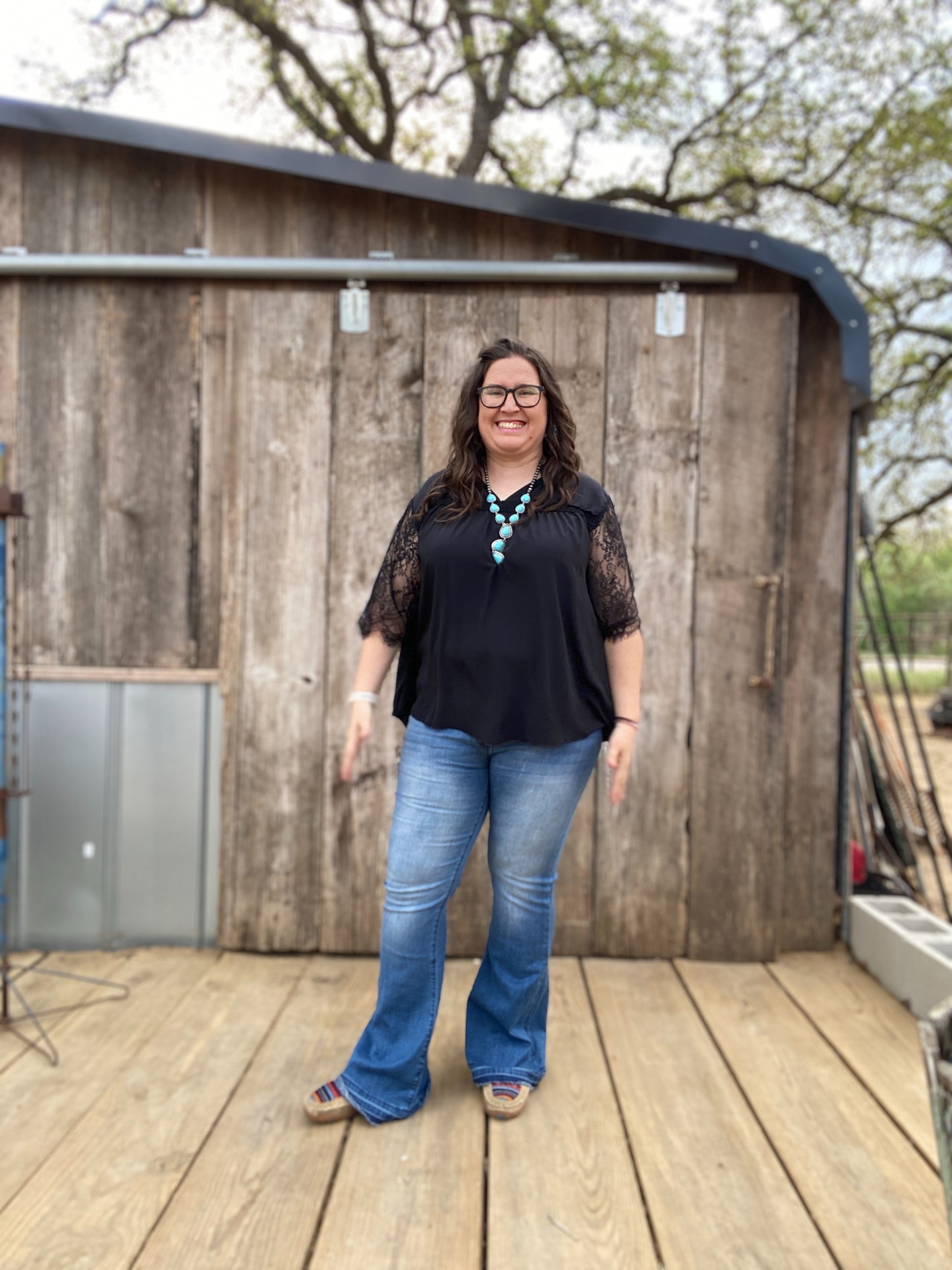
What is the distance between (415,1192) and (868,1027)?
136 centimetres

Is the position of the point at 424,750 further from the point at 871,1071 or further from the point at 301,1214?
the point at 871,1071

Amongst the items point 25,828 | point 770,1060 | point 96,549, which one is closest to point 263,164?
point 96,549

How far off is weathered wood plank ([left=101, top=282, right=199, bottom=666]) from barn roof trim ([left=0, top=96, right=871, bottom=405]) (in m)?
0.43

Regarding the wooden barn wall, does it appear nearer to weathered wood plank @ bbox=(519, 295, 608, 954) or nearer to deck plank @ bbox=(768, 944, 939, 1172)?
weathered wood plank @ bbox=(519, 295, 608, 954)

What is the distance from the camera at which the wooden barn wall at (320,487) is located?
272 centimetres

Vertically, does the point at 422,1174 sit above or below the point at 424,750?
below

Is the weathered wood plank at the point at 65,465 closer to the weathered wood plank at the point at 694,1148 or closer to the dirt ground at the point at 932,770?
the weathered wood plank at the point at 694,1148

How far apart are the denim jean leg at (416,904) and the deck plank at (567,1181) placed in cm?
23

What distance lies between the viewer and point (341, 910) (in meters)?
2.78

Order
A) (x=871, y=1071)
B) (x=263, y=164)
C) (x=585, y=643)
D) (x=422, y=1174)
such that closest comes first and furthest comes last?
1. (x=422, y=1174)
2. (x=585, y=643)
3. (x=871, y=1071)
4. (x=263, y=164)

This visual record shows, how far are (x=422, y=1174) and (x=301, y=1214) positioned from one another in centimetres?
24

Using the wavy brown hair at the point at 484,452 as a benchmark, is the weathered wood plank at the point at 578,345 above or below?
above

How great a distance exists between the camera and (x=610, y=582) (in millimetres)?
1825

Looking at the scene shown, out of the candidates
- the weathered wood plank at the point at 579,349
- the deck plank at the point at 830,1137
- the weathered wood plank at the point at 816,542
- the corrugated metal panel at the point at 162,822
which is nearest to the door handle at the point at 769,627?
the weathered wood plank at the point at 816,542
